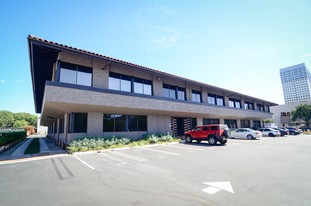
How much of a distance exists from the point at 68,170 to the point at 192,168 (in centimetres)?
583

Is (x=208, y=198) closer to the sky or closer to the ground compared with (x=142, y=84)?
closer to the ground

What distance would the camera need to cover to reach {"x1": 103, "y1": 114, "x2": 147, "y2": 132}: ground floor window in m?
15.6

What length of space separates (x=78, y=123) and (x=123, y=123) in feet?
14.8

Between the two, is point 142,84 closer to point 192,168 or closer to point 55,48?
point 55,48

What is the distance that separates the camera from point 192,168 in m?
7.18

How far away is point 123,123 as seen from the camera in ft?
55.2

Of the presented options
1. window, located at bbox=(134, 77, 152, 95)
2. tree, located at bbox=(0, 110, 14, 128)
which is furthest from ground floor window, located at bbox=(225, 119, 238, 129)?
tree, located at bbox=(0, 110, 14, 128)

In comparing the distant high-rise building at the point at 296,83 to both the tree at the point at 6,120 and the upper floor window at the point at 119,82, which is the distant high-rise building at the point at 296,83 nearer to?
the upper floor window at the point at 119,82

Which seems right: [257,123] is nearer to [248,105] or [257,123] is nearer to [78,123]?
[248,105]

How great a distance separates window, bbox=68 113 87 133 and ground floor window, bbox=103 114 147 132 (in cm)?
186

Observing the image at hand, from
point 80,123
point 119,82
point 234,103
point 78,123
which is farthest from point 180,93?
point 234,103

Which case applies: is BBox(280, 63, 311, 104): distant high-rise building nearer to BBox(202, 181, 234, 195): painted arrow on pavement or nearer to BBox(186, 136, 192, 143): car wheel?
BBox(186, 136, 192, 143): car wheel

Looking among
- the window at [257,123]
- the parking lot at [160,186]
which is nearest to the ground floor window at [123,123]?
the parking lot at [160,186]

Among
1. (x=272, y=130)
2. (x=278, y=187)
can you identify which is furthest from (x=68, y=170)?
(x=272, y=130)
